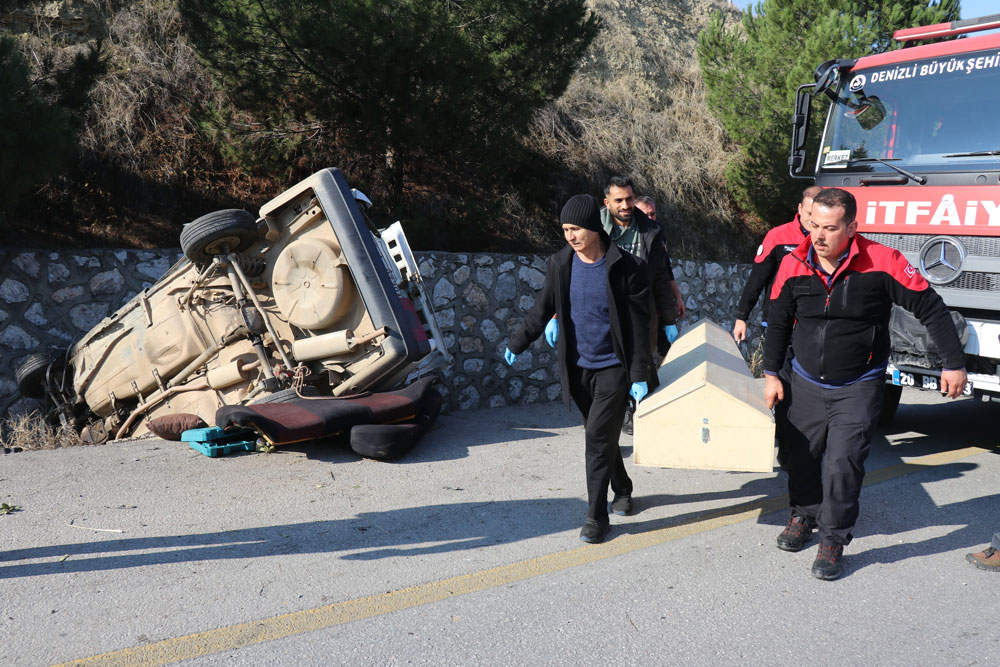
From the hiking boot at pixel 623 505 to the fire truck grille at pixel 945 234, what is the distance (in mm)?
3339

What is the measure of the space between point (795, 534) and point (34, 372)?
6.47 m

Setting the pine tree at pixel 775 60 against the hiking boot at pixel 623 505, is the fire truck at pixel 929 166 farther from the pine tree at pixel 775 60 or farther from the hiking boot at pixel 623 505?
the pine tree at pixel 775 60

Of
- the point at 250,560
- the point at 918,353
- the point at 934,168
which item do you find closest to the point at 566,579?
the point at 250,560

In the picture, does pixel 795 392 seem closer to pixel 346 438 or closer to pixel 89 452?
pixel 346 438

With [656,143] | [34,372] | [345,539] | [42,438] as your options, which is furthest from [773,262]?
→ [656,143]

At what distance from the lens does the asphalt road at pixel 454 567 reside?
10.5 feet

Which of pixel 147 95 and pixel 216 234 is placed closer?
pixel 216 234

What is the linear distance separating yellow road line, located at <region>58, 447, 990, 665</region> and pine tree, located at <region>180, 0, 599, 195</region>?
554 centimetres

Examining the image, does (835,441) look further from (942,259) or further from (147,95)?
(147,95)

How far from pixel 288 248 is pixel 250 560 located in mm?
2987

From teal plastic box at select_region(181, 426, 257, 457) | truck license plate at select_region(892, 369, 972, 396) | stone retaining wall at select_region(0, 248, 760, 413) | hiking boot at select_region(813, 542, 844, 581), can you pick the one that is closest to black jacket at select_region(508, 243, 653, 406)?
hiking boot at select_region(813, 542, 844, 581)

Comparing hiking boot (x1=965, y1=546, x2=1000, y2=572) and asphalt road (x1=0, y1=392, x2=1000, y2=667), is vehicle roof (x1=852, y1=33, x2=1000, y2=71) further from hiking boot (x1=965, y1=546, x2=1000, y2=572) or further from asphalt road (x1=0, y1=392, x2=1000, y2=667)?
hiking boot (x1=965, y1=546, x2=1000, y2=572)

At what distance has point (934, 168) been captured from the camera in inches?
245

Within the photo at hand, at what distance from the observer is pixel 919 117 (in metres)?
6.50
